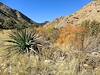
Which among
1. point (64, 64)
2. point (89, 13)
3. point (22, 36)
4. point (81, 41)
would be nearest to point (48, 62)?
point (64, 64)

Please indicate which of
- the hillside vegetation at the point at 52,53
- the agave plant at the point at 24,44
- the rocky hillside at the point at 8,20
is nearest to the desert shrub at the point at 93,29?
the hillside vegetation at the point at 52,53

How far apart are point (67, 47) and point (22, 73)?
22.0ft

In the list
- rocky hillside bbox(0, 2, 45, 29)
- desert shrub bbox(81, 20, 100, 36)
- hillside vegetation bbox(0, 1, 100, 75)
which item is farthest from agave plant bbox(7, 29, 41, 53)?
rocky hillside bbox(0, 2, 45, 29)

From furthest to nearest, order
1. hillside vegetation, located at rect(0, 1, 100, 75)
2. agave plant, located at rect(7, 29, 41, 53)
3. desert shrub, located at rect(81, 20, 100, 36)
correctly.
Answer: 1. desert shrub, located at rect(81, 20, 100, 36)
2. agave plant, located at rect(7, 29, 41, 53)
3. hillside vegetation, located at rect(0, 1, 100, 75)

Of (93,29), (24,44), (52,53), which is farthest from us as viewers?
(93,29)

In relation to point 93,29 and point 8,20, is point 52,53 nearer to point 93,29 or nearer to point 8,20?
point 93,29

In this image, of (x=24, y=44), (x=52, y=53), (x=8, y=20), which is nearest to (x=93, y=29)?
(x=24, y=44)

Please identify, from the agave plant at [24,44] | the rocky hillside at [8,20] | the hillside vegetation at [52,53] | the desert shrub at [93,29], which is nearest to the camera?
the hillside vegetation at [52,53]

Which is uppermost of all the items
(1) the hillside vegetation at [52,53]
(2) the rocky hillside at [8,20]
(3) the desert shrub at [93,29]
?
(2) the rocky hillside at [8,20]

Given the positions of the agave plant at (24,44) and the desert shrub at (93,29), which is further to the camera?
the desert shrub at (93,29)

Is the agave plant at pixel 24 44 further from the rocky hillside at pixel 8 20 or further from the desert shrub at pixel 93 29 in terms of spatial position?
→ the rocky hillside at pixel 8 20

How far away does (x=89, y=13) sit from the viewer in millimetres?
23828

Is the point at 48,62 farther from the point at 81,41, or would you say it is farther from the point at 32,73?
the point at 81,41

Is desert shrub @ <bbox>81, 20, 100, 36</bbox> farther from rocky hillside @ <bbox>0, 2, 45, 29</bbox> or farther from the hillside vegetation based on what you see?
rocky hillside @ <bbox>0, 2, 45, 29</bbox>
